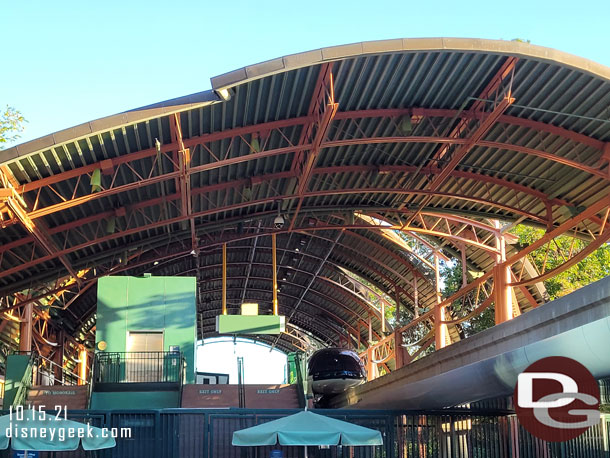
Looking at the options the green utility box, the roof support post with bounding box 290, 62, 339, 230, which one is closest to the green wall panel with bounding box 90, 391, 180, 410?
the green utility box

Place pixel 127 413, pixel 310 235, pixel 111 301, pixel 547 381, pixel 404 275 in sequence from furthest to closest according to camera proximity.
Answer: pixel 404 275 → pixel 310 235 → pixel 111 301 → pixel 127 413 → pixel 547 381

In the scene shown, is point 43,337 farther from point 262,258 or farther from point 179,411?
point 179,411

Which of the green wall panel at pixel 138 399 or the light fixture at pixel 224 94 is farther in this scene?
the green wall panel at pixel 138 399

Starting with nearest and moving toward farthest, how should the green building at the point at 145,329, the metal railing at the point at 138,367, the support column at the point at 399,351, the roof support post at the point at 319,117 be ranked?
1. the roof support post at the point at 319,117
2. the metal railing at the point at 138,367
3. the green building at the point at 145,329
4. the support column at the point at 399,351

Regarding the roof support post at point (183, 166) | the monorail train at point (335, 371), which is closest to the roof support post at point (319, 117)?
the roof support post at point (183, 166)

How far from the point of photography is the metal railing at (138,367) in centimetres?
2375

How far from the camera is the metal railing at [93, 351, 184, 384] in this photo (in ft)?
77.9

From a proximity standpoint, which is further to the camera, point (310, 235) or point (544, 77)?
point (310, 235)

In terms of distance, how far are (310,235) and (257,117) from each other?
17.9 m

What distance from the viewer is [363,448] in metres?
17.1

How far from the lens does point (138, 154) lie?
19266 mm

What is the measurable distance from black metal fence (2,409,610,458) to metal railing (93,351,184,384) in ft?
24.0

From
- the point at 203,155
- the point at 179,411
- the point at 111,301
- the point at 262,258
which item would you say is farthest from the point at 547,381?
the point at 262,258

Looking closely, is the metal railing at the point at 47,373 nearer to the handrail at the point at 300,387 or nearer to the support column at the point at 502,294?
the handrail at the point at 300,387
